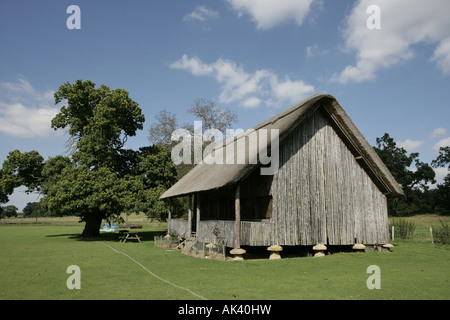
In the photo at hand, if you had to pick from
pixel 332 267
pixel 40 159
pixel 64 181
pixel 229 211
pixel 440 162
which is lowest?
pixel 332 267

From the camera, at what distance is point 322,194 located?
1748cm

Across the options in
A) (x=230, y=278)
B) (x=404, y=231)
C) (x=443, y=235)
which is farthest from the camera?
(x=404, y=231)

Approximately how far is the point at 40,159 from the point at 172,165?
1250 centimetres

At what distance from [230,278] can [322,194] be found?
8.48 metres

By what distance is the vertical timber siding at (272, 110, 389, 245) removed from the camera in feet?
53.7

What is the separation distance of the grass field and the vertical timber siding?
1.49 meters

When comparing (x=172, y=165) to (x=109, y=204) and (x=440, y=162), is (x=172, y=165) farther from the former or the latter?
(x=440, y=162)

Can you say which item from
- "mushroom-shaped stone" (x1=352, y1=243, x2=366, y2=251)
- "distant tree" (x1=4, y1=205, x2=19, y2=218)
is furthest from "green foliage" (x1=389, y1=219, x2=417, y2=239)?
"distant tree" (x1=4, y1=205, x2=19, y2=218)

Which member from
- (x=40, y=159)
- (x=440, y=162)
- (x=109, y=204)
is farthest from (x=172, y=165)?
(x=440, y=162)

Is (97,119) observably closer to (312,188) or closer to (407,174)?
(312,188)

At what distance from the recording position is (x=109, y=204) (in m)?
26.5

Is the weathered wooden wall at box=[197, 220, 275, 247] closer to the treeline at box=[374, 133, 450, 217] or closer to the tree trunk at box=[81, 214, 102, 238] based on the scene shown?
the tree trunk at box=[81, 214, 102, 238]

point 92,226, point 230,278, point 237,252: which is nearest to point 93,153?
point 92,226
